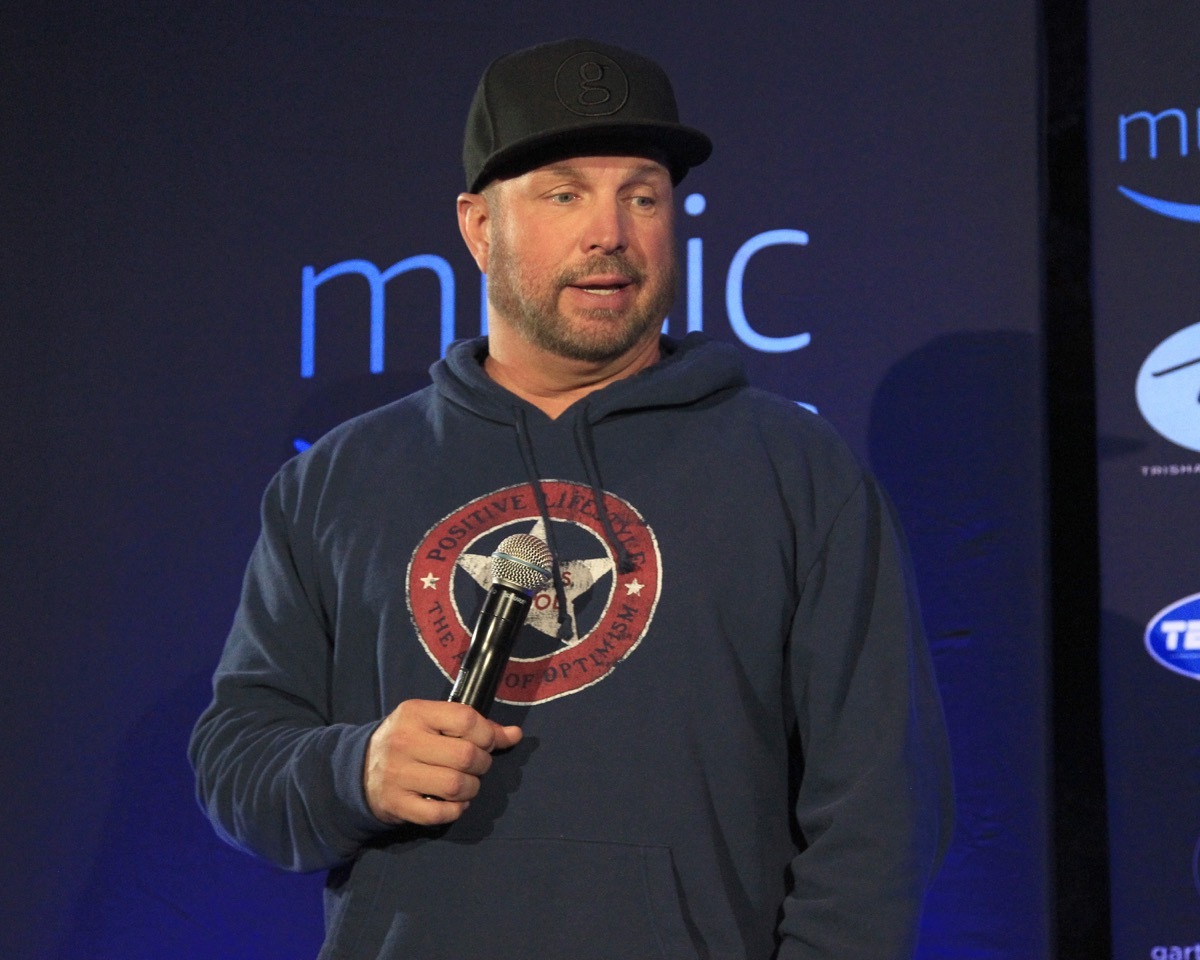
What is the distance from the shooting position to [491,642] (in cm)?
114

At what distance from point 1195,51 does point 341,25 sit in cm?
138

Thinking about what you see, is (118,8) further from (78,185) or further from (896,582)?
(896,582)

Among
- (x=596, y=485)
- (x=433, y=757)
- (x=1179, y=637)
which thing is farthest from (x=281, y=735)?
(x=1179, y=637)

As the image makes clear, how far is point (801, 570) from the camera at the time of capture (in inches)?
52.8

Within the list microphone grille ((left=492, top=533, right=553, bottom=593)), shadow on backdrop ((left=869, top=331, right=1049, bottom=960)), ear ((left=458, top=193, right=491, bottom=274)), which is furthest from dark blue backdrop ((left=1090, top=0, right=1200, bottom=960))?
microphone grille ((left=492, top=533, right=553, bottom=593))

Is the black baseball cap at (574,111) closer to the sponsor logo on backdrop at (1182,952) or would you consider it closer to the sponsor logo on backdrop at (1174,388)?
the sponsor logo on backdrop at (1174,388)

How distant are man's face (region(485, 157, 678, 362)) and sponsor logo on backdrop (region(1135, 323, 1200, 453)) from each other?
2.97ft

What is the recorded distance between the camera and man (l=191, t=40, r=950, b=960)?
1.24 metres

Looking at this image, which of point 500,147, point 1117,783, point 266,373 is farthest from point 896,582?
point 266,373

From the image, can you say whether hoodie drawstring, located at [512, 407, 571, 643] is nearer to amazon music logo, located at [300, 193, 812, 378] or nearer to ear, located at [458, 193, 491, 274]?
ear, located at [458, 193, 491, 274]

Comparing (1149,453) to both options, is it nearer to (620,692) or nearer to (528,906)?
(620,692)

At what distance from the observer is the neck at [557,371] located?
149 cm

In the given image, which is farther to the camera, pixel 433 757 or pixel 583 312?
pixel 583 312

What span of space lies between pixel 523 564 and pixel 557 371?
390 mm
